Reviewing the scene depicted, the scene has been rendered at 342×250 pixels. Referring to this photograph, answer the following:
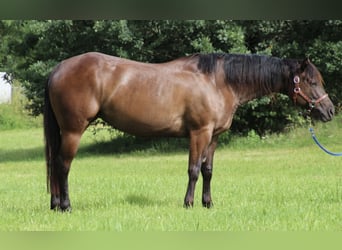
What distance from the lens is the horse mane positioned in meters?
6.90

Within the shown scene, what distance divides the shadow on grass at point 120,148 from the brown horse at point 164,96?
35.7 feet

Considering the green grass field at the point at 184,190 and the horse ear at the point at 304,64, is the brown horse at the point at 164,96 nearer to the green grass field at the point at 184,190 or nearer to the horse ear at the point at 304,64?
the horse ear at the point at 304,64

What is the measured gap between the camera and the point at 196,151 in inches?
264

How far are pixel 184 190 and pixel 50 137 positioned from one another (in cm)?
306

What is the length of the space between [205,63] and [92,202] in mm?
2499

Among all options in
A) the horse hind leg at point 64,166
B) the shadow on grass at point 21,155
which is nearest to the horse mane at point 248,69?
the horse hind leg at point 64,166

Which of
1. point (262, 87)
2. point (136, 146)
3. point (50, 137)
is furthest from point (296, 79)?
point (136, 146)

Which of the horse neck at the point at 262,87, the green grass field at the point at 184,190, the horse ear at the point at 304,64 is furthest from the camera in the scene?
the horse neck at the point at 262,87

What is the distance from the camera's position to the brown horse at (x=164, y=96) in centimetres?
643

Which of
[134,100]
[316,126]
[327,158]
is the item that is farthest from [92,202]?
[316,126]

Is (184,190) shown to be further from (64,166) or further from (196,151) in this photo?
(64,166)

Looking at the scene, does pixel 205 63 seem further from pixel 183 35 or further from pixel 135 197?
pixel 183 35

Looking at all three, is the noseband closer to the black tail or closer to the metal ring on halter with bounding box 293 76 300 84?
the metal ring on halter with bounding box 293 76 300 84

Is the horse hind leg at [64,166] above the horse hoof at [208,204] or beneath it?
above
